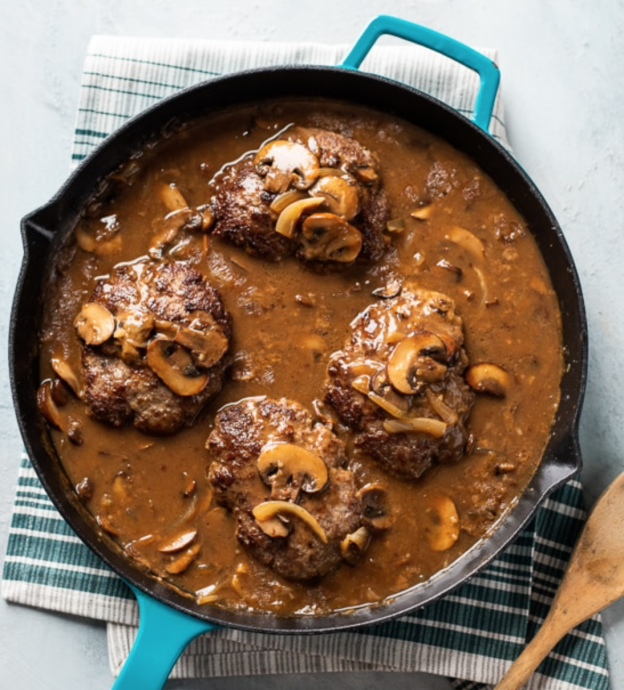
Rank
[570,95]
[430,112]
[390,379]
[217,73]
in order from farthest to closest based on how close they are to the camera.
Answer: [570,95] → [217,73] → [430,112] → [390,379]

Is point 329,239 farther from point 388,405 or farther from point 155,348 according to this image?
point 155,348

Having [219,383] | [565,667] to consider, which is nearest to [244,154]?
[219,383]

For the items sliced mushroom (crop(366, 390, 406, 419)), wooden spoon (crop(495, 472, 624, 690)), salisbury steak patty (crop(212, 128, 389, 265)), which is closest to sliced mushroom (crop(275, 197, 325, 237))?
salisbury steak patty (crop(212, 128, 389, 265))

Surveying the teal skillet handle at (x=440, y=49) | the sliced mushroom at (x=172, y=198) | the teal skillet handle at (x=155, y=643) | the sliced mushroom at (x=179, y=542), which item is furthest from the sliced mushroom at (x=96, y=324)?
the teal skillet handle at (x=440, y=49)

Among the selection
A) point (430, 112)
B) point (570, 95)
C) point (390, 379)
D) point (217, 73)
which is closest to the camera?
point (390, 379)

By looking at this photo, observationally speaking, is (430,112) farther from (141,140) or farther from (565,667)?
(565,667)

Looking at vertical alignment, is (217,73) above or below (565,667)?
above

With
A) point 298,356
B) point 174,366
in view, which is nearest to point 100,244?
point 174,366
